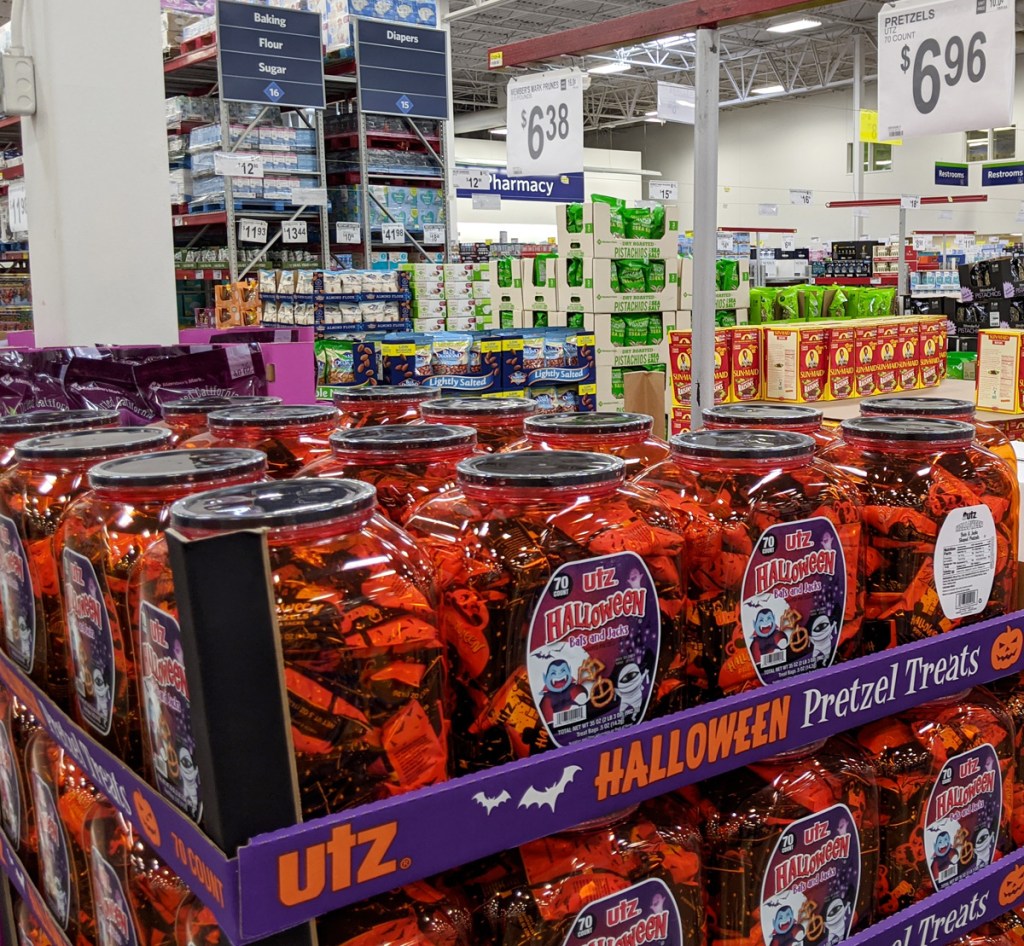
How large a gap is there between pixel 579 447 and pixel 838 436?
0.32 metres

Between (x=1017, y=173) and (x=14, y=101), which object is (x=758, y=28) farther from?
(x=14, y=101)

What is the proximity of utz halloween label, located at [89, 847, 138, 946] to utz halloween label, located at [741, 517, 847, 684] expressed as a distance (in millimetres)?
638

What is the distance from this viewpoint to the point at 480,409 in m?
1.44

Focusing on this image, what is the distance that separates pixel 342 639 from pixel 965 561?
718mm

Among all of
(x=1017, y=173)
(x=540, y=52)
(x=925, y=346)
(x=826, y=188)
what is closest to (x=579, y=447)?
(x=540, y=52)

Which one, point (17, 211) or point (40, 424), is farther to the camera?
point (17, 211)

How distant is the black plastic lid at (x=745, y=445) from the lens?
3.36 feet

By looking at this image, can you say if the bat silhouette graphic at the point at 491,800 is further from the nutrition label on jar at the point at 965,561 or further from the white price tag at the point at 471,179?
the white price tag at the point at 471,179

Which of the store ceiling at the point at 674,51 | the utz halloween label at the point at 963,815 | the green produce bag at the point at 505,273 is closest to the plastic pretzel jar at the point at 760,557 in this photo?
the utz halloween label at the point at 963,815

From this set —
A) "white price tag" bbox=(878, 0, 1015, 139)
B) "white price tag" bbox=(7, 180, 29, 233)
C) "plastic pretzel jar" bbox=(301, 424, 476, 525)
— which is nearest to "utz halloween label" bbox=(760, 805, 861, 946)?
"plastic pretzel jar" bbox=(301, 424, 476, 525)

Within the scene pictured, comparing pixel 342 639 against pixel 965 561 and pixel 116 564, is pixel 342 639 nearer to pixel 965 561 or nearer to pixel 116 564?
pixel 116 564

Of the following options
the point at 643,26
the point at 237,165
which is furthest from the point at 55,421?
the point at 237,165

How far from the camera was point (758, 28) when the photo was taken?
54.6ft

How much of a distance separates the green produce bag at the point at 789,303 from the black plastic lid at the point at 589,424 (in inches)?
243
